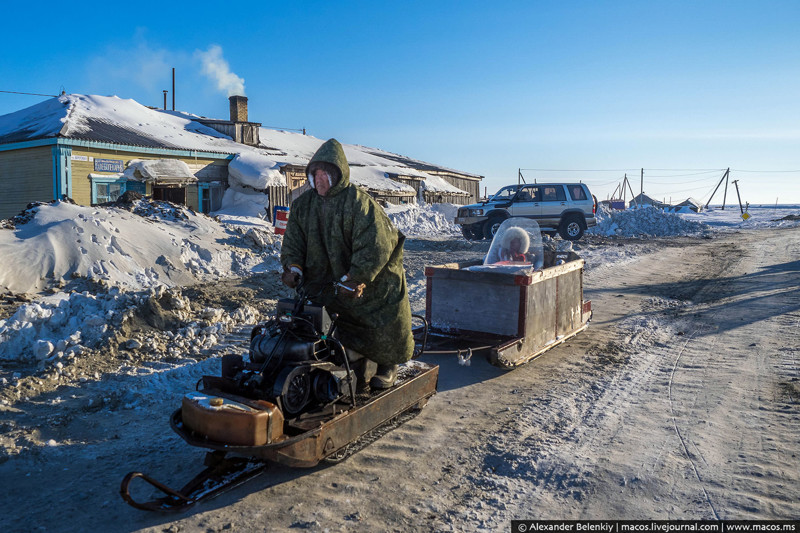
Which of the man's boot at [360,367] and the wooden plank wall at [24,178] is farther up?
the wooden plank wall at [24,178]

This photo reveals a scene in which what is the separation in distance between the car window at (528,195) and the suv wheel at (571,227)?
1302 mm

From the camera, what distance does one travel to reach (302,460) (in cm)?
367

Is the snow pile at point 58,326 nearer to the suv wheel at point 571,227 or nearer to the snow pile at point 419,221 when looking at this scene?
the suv wheel at point 571,227

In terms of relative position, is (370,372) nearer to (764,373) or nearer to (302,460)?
(302,460)

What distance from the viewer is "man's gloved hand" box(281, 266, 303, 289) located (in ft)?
14.2

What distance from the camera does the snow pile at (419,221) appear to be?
26.2 m

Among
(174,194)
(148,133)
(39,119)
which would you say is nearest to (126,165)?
(174,194)

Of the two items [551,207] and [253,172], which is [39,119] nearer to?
[253,172]

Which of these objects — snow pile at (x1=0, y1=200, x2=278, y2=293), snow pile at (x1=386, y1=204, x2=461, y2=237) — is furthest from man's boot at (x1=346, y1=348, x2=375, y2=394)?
snow pile at (x1=386, y1=204, x2=461, y2=237)

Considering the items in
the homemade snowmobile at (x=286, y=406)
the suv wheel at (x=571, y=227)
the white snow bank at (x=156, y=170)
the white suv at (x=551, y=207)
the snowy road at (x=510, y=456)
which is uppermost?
the white snow bank at (x=156, y=170)

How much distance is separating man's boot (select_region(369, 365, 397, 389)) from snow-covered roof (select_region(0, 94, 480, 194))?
16.7m

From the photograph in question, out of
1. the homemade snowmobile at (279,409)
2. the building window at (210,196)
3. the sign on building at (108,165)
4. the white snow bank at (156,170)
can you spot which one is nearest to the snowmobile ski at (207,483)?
the homemade snowmobile at (279,409)

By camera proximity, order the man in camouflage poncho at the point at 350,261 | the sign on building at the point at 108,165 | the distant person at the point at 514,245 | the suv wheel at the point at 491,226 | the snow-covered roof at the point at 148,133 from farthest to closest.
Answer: the suv wheel at the point at 491,226, the snow-covered roof at the point at 148,133, the sign on building at the point at 108,165, the distant person at the point at 514,245, the man in camouflage poncho at the point at 350,261

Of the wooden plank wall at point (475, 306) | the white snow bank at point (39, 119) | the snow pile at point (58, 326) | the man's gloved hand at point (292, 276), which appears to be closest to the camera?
the man's gloved hand at point (292, 276)
